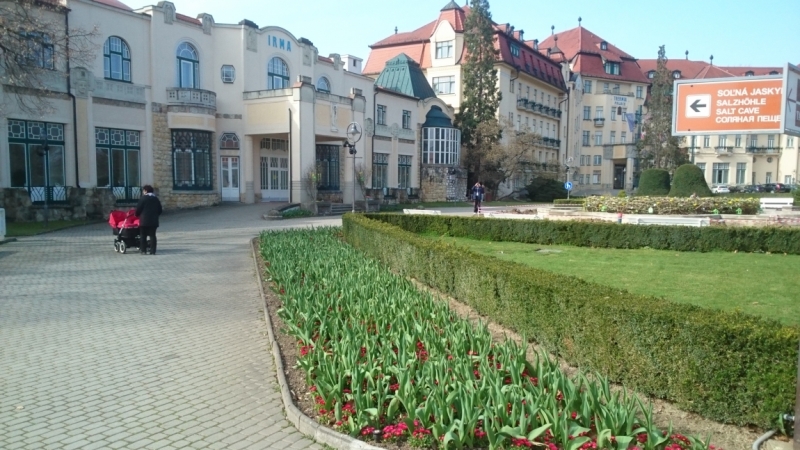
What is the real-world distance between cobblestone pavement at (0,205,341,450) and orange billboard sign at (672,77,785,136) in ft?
13.1

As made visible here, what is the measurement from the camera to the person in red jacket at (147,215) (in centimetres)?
1473

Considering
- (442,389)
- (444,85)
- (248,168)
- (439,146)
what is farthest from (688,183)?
(442,389)

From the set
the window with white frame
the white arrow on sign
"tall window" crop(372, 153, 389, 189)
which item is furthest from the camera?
"tall window" crop(372, 153, 389, 189)

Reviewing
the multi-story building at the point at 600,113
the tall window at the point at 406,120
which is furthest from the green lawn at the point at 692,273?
the multi-story building at the point at 600,113

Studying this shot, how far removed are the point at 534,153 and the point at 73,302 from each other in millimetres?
57986

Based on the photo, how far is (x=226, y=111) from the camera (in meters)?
34.5

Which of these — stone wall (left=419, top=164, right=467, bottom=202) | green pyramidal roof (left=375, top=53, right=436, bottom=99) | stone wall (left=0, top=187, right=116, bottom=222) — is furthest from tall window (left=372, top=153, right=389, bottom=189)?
stone wall (left=0, top=187, right=116, bottom=222)

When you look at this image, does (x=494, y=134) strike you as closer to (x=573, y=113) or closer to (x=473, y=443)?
(x=573, y=113)

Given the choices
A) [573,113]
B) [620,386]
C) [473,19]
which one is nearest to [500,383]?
[620,386]

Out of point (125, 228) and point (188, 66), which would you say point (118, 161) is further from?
point (125, 228)

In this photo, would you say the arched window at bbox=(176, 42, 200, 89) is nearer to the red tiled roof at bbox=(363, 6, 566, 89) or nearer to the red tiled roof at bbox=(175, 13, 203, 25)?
the red tiled roof at bbox=(175, 13, 203, 25)

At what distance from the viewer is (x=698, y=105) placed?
4.87 meters

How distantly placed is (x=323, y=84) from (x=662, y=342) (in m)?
38.4

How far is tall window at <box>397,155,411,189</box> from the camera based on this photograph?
46.7 meters
